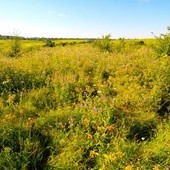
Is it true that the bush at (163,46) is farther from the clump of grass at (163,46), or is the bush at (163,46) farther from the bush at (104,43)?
the bush at (104,43)

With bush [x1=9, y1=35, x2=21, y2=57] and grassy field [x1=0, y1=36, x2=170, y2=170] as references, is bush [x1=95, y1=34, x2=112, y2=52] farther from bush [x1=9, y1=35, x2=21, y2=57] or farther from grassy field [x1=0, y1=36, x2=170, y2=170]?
grassy field [x1=0, y1=36, x2=170, y2=170]

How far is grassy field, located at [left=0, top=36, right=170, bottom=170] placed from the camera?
437 cm

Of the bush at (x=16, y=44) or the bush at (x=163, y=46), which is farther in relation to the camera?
the bush at (x=16, y=44)

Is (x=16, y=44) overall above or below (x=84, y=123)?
above

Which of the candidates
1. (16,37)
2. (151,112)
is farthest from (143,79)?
(16,37)

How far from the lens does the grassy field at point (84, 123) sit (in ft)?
14.3

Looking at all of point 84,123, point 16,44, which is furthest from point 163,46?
point 16,44

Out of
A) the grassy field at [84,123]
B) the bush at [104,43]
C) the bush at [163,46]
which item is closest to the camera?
the grassy field at [84,123]

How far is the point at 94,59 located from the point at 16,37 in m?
10.5

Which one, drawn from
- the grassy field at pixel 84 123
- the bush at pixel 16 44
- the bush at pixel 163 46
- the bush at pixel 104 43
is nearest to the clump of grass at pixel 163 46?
the bush at pixel 163 46

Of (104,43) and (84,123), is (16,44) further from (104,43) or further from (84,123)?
(84,123)

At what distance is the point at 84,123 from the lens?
5.20 m

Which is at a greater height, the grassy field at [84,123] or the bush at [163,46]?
the bush at [163,46]

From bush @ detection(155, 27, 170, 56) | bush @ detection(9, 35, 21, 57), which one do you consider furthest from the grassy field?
bush @ detection(9, 35, 21, 57)
